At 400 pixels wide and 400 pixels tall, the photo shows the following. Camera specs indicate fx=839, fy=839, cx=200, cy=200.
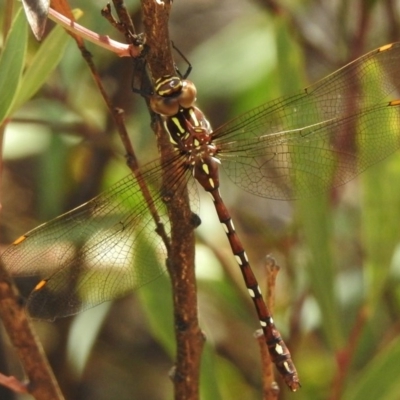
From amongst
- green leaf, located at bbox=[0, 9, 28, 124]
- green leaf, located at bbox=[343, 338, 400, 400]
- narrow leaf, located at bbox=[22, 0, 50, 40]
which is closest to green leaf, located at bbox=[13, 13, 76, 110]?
green leaf, located at bbox=[0, 9, 28, 124]

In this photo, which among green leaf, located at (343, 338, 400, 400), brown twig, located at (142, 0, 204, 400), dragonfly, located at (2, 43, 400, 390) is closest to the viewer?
brown twig, located at (142, 0, 204, 400)

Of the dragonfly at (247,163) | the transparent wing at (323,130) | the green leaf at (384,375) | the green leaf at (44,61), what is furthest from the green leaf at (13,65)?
the green leaf at (384,375)

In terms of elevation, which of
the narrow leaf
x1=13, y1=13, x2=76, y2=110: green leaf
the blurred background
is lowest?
the blurred background

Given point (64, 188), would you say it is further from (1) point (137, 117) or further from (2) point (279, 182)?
(2) point (279, 182)

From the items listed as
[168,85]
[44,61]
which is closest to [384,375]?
[168,85]

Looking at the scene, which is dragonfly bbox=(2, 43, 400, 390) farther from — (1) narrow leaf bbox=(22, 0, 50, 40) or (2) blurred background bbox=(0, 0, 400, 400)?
(1) narrow leaf bbox=(22, 0, 50, 40)

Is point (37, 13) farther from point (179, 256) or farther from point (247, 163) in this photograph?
point (247, 163)

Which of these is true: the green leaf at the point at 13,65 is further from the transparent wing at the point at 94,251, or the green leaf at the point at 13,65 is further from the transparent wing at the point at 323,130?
the transparent wing at the point at 323,130
